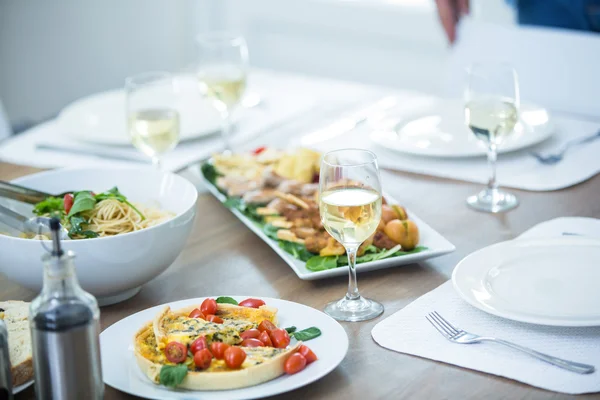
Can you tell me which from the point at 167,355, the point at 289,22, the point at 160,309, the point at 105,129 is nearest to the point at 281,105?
the point at 105,129

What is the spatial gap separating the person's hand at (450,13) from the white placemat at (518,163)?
0.74 m

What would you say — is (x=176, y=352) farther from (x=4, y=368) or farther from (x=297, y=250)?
(x=297, y=250)

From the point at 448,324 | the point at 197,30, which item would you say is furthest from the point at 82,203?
the point at 197,30

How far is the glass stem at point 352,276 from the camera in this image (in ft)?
4.20

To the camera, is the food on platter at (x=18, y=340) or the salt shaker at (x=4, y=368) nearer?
the salt shaker at (x=4, y=368)

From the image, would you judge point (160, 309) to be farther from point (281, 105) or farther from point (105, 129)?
point (281, 105)

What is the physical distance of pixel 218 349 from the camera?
106cm

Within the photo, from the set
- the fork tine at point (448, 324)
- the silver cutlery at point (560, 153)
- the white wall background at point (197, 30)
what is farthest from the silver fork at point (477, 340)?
the white wall background at point (197, 30)

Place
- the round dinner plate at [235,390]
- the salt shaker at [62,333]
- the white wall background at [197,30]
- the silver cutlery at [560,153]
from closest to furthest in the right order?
the salt shaker at [62,333] → the round dinner plate at [235,390] → the silver cutlery at [560,153] → the white wall background at [197,30]

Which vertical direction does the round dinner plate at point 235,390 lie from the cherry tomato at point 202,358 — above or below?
below

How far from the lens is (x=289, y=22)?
486cm

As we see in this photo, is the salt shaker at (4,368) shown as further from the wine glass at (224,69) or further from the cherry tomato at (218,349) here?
the wine glass at (224,69)

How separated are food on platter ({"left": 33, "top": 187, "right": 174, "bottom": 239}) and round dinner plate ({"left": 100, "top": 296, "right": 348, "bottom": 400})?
0.73 ft

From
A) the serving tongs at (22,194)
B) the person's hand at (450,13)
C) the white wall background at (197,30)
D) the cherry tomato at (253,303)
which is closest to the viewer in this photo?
the cherry tomato at (253,303)
